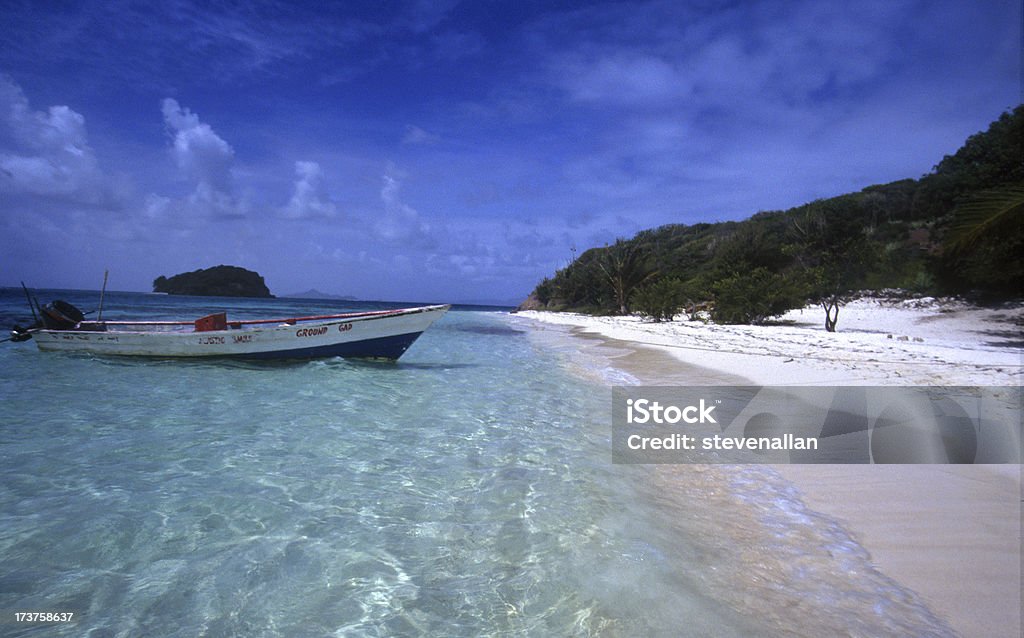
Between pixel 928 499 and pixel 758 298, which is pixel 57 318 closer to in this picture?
pixel 928 499

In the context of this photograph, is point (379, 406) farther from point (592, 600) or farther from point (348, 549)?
point (592, 600)

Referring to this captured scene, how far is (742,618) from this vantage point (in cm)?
252

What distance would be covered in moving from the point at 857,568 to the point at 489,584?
2.59 metres

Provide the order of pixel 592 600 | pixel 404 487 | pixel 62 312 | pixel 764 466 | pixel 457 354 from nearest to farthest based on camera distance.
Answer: pixel 592 600 → pixel 404 487 → pixel 764 466 → pixel 62 312 → pixel 457 354

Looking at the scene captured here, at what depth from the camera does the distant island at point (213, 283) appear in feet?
394

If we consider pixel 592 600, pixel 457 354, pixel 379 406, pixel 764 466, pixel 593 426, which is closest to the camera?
pixel 592 600

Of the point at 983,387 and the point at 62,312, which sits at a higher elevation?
the point at 62,312

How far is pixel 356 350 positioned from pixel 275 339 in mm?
2111

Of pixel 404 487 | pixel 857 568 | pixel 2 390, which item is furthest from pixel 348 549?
pixel 2 390

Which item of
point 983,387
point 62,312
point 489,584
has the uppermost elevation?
point 62,312

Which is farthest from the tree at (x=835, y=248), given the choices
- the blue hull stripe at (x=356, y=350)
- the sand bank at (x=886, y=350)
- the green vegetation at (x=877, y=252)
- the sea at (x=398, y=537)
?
the sea at (x=398, y=537)

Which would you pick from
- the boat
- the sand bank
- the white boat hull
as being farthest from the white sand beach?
the boat

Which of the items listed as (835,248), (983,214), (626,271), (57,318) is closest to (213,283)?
(626,271)

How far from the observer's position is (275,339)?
38.2 feet
